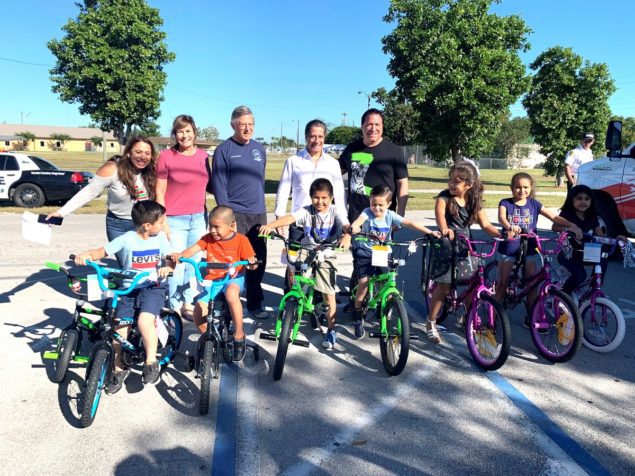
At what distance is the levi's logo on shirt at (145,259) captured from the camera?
362cm

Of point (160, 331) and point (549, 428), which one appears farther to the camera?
point (160, 331)

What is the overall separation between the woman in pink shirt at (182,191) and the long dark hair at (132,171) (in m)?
0.13

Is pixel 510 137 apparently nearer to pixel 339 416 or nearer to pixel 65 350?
pixel 339 416

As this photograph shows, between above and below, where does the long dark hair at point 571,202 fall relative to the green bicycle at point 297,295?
above

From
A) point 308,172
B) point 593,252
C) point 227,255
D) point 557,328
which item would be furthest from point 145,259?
point 593,252

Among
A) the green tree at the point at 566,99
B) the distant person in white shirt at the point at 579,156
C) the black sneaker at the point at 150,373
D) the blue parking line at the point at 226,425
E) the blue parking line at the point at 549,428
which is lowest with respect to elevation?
the blue parking line at the point at 226,425

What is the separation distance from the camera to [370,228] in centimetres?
443

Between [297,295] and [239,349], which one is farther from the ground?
[297,295]

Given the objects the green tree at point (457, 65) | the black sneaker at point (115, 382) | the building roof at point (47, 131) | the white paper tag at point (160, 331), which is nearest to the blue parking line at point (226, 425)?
the white paper tag at point (160, 331)

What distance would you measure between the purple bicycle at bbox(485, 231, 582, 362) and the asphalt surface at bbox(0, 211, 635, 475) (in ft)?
0.55

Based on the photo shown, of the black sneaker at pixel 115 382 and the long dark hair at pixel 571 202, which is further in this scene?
the long dark hair at pixel 571 202

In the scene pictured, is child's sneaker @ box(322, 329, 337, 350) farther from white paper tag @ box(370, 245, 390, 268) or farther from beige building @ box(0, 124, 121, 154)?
beige building @ box(0, 124, 121, 154)

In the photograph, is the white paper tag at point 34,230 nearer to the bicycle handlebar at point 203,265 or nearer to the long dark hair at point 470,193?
the bicycle handlebar at point 203,265

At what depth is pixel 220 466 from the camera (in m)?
2.75
